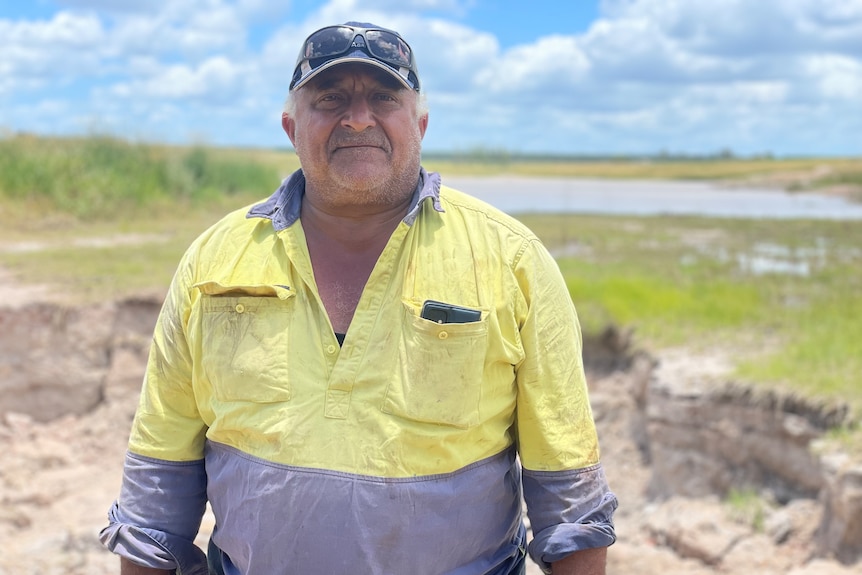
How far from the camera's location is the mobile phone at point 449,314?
75.6 inches

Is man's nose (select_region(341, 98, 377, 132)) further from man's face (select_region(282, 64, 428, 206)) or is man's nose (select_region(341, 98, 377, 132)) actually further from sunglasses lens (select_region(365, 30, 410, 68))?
sunglasses lens (select_region(365, 30, 410, 68))

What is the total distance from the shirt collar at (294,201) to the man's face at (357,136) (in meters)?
0.05

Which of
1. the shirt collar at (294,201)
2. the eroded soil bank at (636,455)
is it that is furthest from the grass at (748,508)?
the shirt collar at (294,201)

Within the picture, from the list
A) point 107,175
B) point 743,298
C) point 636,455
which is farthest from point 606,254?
point 107,175

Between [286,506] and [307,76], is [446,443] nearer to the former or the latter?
[286,506]

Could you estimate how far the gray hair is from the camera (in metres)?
2.19

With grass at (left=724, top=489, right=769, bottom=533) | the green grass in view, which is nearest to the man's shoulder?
grass at (left=724, top=489, right=769, bottom=533)

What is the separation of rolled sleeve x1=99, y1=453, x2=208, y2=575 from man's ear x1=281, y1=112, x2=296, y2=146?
0.86m

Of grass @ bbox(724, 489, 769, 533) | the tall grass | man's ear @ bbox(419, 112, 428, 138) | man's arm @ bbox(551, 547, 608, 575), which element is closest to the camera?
man's arm @ bbox(551, 547, 608, 575)

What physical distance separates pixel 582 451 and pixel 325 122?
39.2 inches

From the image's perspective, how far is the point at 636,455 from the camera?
6.58m

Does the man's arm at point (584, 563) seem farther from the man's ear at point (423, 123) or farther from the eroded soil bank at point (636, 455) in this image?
the eroded soil bank at point (636, 455)

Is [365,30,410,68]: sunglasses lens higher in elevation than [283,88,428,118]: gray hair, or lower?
higher

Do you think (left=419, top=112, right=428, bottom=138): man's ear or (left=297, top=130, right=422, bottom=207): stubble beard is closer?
(left=297, top=130, right=422, bottom=207): stubble beard
